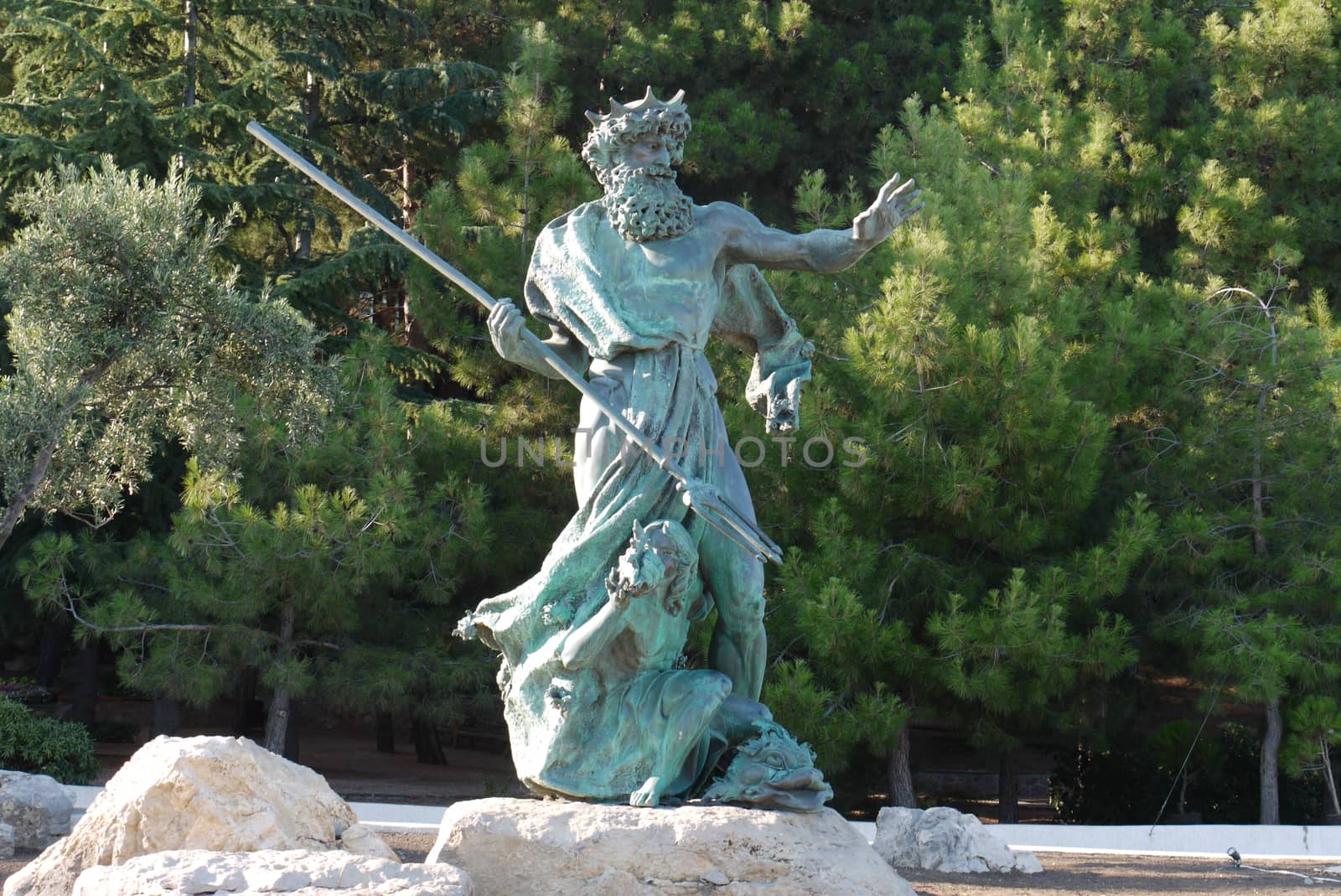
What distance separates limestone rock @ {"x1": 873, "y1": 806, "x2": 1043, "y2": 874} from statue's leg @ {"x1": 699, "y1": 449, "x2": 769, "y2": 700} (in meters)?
2.63

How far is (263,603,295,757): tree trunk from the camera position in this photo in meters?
12.6

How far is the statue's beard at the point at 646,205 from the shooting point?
5.55m

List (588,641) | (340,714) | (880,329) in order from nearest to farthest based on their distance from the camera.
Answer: (588,641) < (880,329) < (340,714)

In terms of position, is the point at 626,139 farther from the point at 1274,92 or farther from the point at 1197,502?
the point at 1274,92

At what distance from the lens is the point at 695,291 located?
18.2 feet

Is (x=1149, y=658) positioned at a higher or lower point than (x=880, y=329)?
lower

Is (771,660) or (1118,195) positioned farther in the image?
(1118,195)

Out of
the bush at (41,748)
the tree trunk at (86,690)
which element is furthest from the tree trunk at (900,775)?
the tree trunk at (86,690)

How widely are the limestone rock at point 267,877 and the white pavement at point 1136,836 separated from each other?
167 inches

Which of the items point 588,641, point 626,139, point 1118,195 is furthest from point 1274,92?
point 588,641

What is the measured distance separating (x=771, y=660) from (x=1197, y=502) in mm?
3583

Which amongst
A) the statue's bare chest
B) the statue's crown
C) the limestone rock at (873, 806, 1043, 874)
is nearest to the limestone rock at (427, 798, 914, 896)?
the statue's bare chest

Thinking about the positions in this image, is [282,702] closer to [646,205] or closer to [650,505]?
[650,505]

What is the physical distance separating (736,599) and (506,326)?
4.00 ft
